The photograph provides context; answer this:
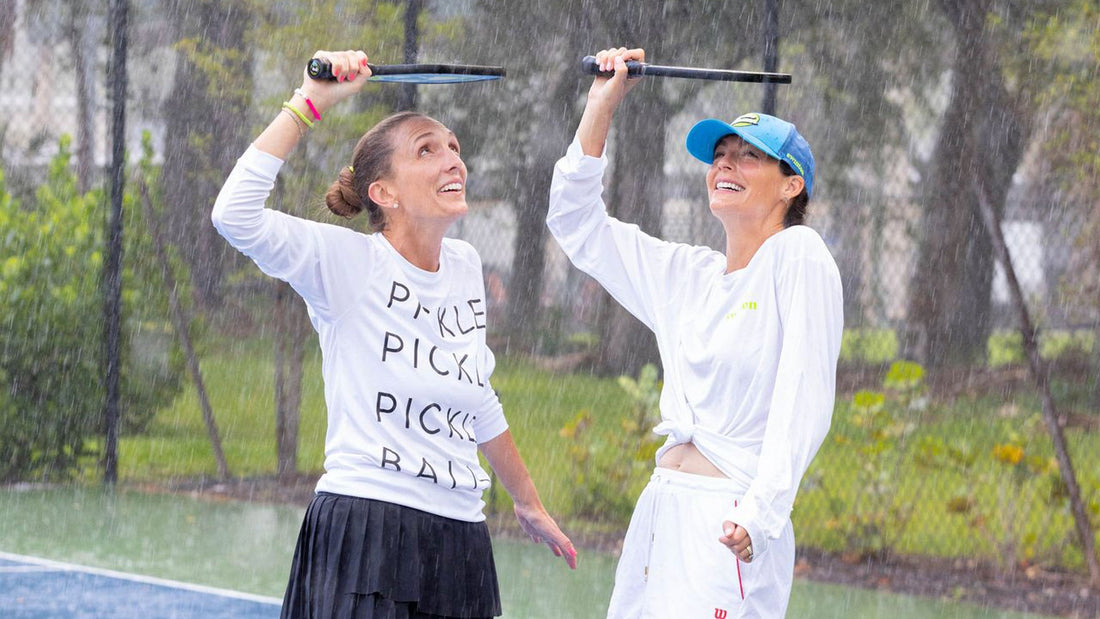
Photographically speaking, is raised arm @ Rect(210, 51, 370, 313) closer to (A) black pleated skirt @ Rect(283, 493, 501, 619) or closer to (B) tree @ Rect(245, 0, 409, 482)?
(A) black pleated skirt @ Rect(283, 493, 501, 619)

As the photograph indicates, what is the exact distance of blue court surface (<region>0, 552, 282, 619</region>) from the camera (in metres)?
5.46

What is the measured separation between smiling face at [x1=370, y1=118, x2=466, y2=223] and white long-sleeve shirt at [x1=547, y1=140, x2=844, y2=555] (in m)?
0.24

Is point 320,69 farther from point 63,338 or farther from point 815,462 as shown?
point 63,338

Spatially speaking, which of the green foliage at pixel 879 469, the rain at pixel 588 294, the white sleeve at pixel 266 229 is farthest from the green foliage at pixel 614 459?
the white sleeve at pixel 266 229

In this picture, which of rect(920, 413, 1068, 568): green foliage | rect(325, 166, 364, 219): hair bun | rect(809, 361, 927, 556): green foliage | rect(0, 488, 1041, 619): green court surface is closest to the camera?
rect(325, 166, 364, 219): hair bun

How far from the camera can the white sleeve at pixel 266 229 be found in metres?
2.79

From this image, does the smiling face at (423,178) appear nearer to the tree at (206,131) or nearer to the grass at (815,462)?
the grass at (815,462)

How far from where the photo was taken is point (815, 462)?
22.1 ft

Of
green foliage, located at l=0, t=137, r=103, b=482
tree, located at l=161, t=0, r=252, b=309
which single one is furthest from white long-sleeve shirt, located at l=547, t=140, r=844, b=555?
green foliage, located at l=0, t=137, r=103, b=482

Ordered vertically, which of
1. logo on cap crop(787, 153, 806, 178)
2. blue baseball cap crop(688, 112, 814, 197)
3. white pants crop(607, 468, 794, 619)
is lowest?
white pants crop(607, 468, 794, 619)

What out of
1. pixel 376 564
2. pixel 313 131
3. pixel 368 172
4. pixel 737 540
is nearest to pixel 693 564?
pixel 737 540

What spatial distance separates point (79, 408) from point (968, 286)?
4933 millimetres

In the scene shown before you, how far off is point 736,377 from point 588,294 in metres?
4.91

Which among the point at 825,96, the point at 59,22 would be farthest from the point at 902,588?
the point at 59,22
